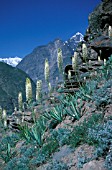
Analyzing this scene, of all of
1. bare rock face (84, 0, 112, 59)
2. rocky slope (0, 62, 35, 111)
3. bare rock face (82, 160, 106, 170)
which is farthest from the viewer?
rocky slope (0, 62, 35, 111)

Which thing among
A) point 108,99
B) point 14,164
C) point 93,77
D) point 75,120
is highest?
point 93,77

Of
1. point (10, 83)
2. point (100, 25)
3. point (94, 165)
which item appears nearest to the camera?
point (94, 165)

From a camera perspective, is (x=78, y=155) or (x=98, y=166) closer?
(x=98, y=166)

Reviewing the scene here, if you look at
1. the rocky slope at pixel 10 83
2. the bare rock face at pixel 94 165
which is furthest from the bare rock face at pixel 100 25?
the rocky slope at pixel 10 83

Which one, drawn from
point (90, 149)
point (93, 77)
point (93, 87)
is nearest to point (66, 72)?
point (93, 77)

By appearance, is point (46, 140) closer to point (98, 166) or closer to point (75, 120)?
point (75, 120)

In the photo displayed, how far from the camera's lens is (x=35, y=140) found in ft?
32.7

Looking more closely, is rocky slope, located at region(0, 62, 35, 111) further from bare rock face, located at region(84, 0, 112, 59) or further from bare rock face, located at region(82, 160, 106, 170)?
bare rock face, located at region(82, 160, 106, 170)

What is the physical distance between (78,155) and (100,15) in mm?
18986

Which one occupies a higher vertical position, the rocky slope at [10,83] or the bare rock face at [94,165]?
the rocky slope at [10,83]

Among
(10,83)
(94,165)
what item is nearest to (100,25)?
(94,165)

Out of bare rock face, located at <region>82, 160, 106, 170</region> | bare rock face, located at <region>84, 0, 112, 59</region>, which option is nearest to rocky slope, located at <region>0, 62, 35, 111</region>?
bare rock face, located at <region>84, 0, 112, 59</region>

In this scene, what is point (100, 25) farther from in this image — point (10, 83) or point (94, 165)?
point (10, 83)

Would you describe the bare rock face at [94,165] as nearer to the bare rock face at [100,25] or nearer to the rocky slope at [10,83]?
the bare rock face at [100,25]
